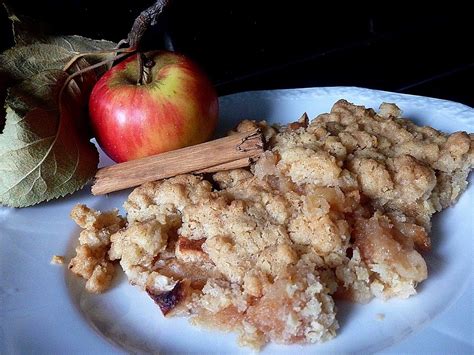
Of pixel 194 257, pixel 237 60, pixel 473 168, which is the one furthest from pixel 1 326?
pixel 237 60

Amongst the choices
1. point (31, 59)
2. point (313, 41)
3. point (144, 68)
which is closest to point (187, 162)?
point (144, 68)

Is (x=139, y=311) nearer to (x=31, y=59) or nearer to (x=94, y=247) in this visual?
(x=94, y=247)

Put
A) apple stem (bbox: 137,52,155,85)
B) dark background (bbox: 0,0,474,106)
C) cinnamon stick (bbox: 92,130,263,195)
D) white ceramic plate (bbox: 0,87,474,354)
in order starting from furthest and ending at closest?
dark background (bbox: 0,0,474,106) → apple stem (bbox: 137,52,155,85) → cinnamon stick (bbox: 92,130,263,195) → white ceramic plate (bbox: 0,87,474,354)

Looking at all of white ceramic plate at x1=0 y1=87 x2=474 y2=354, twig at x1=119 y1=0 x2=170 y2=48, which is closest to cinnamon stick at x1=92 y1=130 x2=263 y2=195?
white ceramic plate at x1=0 y1=87 x2=474 y2=354

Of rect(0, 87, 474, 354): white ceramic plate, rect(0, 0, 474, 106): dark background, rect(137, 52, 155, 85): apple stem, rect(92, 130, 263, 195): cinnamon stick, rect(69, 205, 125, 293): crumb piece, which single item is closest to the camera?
rect(0, 87, 474, 354): white ceramic plate

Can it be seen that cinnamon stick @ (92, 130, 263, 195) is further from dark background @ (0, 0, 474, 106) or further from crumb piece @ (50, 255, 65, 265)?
dark background @ (0, 0, 474, 106)

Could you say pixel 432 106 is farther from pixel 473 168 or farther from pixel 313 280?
pixel 313 280

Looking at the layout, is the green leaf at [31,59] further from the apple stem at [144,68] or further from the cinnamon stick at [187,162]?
the cinnamon stick at [187,162]
